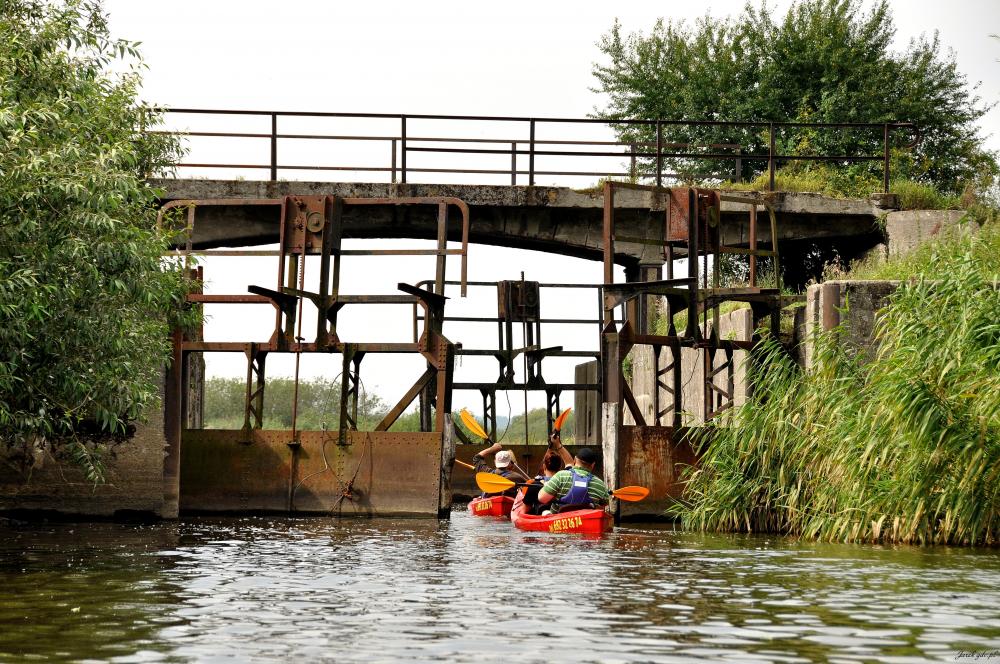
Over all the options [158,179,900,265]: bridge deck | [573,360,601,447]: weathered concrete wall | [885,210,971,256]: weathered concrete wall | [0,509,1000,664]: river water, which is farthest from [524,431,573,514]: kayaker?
[573,360,601,447]: weathered concrete wall

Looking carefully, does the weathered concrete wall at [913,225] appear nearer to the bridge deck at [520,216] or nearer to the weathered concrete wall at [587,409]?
the bridge deck at [520,216]

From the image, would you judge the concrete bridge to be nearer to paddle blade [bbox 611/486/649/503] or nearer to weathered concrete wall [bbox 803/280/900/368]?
weathered concrete wall [bbox 803/280/900/368]

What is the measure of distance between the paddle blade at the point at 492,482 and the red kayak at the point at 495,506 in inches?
20.0

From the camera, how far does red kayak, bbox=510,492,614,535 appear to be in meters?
16.6

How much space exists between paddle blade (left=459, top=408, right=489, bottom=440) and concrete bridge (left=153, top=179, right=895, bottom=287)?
4.81m

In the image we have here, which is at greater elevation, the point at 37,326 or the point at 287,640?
the point at 37,326

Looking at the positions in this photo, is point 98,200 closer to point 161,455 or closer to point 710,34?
point 161,455

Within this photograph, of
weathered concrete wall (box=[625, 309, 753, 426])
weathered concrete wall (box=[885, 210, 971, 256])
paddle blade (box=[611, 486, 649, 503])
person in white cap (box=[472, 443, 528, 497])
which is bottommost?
paddle blade (box=[611, 486, 649, 503])

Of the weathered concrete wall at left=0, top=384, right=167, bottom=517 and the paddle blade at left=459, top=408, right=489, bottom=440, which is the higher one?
the paddle blade at left=459, top=408, right=489, bottom=440

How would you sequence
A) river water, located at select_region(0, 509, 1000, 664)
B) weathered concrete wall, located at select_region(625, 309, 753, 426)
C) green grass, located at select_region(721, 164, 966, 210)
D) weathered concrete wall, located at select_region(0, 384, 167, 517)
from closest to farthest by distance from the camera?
1. river water, located at select_region(0, 509, 1000, 664)
2. weathered concrete wall, located at select_region(0, 384, 167, 517)
3. weathered concrete wall, located at select_region(625, 309, 753, 426)
4. green grass, located at select_region(721, 164, 966, 210)

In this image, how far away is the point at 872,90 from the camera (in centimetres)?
3803

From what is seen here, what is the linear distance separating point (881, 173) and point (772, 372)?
15976 millimetres

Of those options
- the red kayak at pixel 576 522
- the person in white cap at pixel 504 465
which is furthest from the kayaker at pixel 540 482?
the person in white cap at pixel 504 465

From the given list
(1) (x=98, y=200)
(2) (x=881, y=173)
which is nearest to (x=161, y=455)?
(1) (x=98, y=200)
